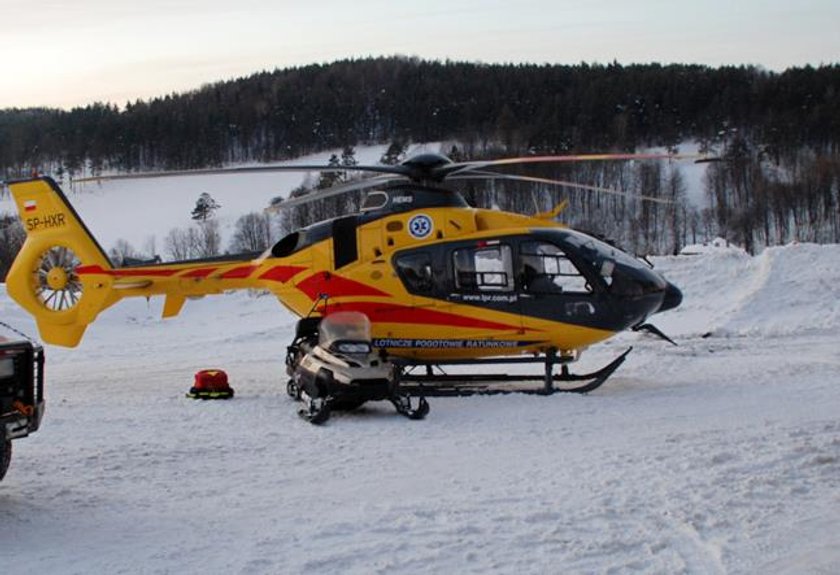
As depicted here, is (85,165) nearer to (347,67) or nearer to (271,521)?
(347,67)

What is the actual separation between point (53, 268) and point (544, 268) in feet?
24.2

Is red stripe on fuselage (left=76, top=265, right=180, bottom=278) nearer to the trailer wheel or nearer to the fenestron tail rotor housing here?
the fenestron tail rotor housing

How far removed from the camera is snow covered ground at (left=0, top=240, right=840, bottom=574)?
18.4ft

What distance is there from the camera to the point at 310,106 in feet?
389

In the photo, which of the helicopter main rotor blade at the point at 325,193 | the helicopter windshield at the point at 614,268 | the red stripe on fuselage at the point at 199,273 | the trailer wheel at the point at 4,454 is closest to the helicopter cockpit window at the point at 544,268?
the helicopter windshield at the point at 614,268

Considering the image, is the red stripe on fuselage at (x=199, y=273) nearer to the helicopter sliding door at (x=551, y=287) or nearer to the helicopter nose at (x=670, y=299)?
the helicopter sliding door at (x=551, y=287)

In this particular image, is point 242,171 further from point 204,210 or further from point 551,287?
point 204,210

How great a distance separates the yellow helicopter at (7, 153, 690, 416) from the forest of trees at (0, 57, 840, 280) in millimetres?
44328

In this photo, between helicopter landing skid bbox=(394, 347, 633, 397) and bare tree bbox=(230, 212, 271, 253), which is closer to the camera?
helicopter landing skid bbox=(394, 347, 633, 397)

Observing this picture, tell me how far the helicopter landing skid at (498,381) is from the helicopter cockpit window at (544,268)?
2.95ft

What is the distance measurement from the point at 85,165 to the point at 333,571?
12713cm

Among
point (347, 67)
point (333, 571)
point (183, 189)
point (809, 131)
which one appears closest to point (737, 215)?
point (809, 131)

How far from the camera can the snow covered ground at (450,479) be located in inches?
221

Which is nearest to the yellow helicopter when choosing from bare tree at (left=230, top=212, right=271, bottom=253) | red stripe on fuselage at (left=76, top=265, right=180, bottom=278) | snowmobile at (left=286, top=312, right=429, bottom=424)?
snowmobile at (left=286, top=312, right=429, bottom=424)
